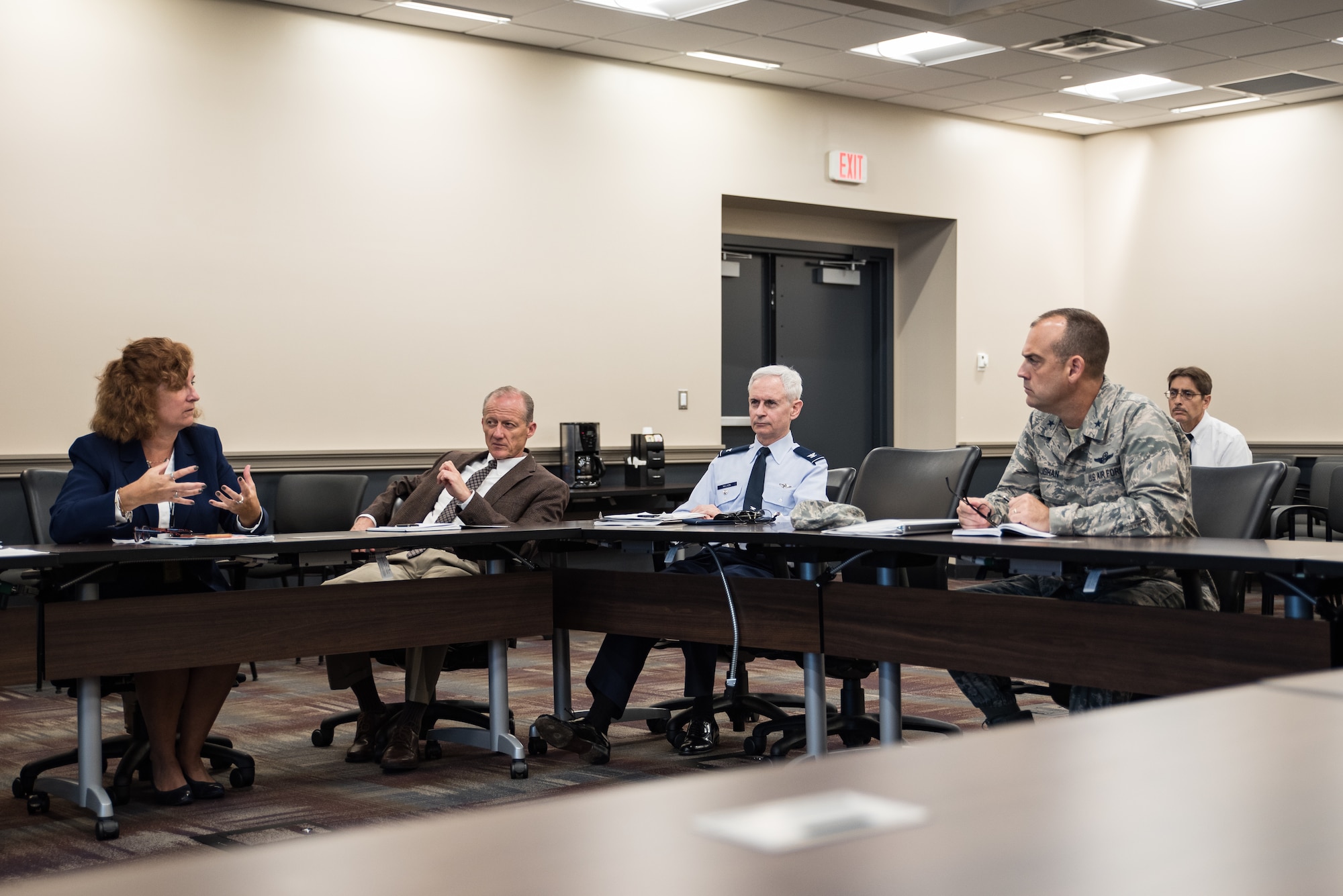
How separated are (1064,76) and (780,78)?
1.62m

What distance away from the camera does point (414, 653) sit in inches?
153

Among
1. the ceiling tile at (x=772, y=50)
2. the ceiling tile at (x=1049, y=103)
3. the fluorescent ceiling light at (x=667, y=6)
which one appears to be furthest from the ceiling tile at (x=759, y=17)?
the ceiling tile at (x=1049, y=103)

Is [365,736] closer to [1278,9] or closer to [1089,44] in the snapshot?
[1089,44]

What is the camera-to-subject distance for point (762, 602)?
11.6 ft

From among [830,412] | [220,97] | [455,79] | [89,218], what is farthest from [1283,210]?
[89,218]

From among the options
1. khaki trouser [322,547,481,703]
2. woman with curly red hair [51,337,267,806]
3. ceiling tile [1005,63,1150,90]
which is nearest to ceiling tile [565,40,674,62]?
ceiling tile [1005,63,1150,90]

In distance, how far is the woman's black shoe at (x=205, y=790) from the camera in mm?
3490

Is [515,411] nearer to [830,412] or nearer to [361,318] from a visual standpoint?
[361,318]

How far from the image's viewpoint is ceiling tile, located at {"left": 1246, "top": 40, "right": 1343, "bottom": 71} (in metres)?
7.15

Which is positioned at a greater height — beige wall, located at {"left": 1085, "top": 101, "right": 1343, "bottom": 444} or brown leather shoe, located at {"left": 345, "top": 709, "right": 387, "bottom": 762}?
beige wall, located at {"left": 1085, "top": 101, "right": 1343, "bottom": 444}

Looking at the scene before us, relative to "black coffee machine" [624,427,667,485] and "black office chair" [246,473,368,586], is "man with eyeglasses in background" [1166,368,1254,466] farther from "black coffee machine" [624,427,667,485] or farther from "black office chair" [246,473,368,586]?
"black office chair" [246,473,368,586]

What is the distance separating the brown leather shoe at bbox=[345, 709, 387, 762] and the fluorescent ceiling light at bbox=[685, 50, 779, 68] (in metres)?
4.32

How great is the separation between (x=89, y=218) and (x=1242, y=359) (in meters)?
6.82

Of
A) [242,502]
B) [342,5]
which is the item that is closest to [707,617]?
[242,502]
